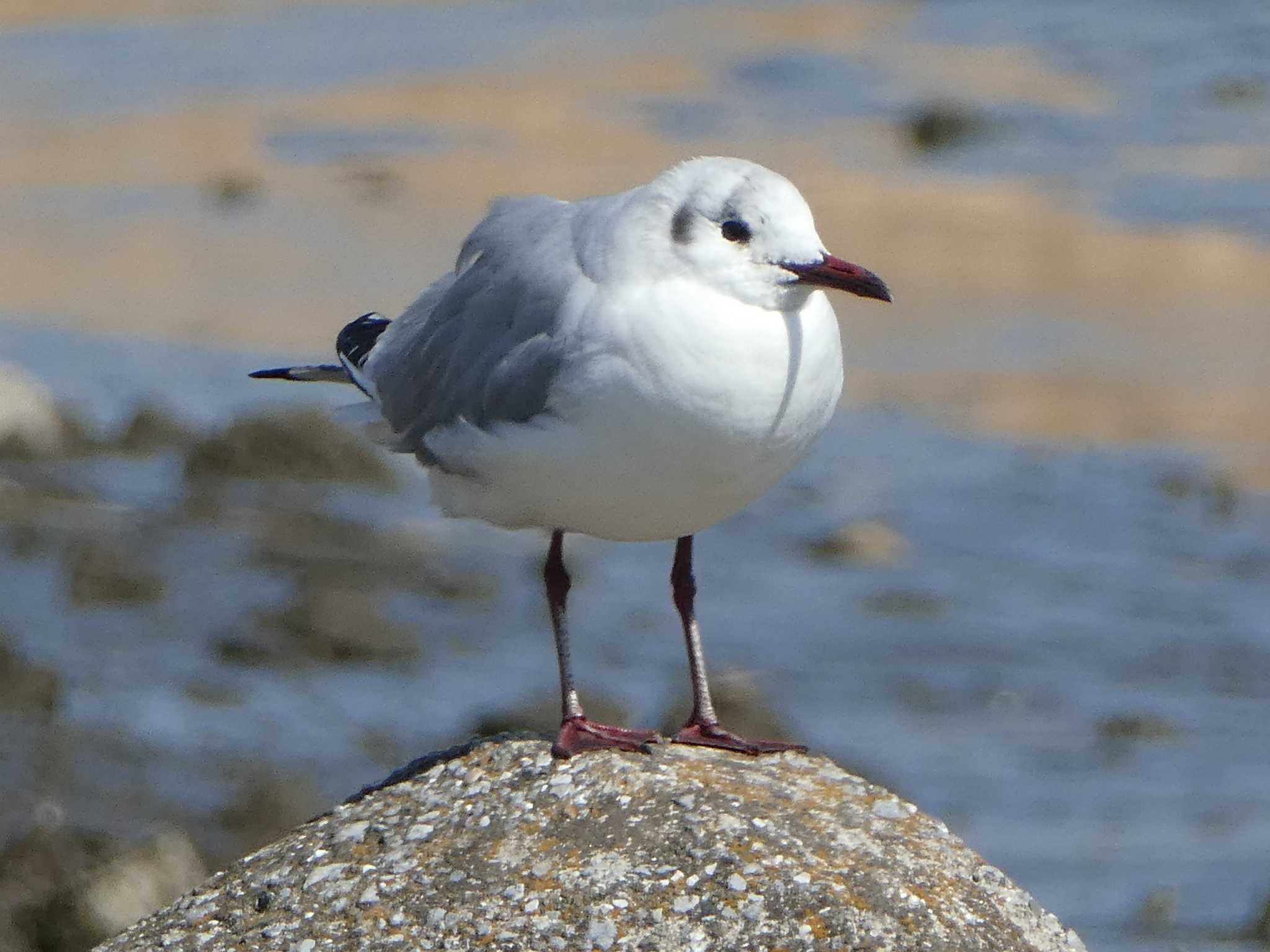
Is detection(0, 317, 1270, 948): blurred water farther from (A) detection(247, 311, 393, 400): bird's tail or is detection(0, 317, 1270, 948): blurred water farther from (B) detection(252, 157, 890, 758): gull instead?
(B) detection(252, 157, 890, 758): gull

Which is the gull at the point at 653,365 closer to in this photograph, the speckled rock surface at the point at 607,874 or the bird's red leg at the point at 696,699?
the bird's red leg at the point at 696,699

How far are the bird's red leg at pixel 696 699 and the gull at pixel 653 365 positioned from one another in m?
0.01

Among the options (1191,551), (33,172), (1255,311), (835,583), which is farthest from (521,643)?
(33,172)

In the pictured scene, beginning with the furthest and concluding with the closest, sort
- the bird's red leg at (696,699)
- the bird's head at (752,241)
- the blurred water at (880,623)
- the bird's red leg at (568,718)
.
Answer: the blurred water at (880,623) < the bird's red leg at (696,699) < the bird's red leg at (568,718) < the bird's head at (752,241)

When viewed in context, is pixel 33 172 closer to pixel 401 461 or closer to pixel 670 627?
pixel 401 461

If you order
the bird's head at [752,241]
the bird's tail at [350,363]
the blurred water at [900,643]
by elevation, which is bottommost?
the blurred water at [900,643]

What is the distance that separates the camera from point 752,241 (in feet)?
17.9

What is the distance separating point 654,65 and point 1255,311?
9569mm

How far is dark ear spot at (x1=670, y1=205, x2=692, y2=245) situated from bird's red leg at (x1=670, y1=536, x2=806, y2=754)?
967mm

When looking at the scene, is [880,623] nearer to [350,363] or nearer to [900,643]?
[900,643]

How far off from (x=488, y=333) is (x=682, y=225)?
2.37 feet

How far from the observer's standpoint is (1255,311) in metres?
16.5

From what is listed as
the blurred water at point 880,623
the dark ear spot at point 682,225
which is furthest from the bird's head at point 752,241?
the blurred water at point 880,623

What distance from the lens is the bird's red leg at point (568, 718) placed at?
5.68m
